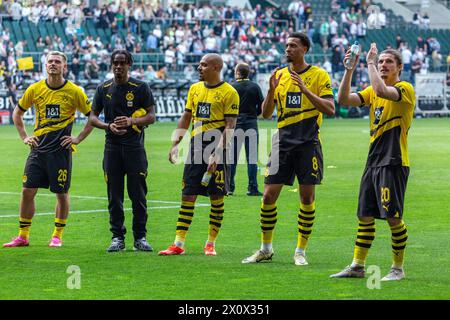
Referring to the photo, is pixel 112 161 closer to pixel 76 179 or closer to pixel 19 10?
pixel 76 179

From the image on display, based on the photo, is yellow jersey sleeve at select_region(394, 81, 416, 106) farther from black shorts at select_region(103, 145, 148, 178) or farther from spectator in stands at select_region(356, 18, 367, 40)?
spectator in stands at select_region(356, 18, 367, 40)

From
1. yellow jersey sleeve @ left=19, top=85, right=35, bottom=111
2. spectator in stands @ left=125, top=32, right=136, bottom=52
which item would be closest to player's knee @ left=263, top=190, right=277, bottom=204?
yellow jersey sleeve @ left=19, top=85, right=35, bottom=111

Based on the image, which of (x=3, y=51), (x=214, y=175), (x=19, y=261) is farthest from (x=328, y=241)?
(x=3, y=51)

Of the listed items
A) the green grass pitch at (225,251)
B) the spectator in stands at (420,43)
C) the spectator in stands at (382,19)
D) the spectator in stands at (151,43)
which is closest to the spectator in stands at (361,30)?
the spectator in stands at (382,19)

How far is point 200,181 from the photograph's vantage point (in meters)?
12.3

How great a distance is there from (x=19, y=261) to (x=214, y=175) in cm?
223

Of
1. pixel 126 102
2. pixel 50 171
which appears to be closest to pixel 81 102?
pixel 126 102

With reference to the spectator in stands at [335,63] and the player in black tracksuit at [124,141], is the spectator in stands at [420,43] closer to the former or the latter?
the spectator in stands at [335,63]

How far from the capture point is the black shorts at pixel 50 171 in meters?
12.9

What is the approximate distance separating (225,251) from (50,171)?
86.8 inches

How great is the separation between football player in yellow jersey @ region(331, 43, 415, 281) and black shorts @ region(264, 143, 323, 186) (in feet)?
3.35

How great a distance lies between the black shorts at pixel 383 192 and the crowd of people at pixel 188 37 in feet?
112

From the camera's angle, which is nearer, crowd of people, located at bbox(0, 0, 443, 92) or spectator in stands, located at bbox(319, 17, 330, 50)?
crowd of people, located at bbox(0, 0, 443, 92)

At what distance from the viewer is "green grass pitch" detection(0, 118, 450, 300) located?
977 centimetres
